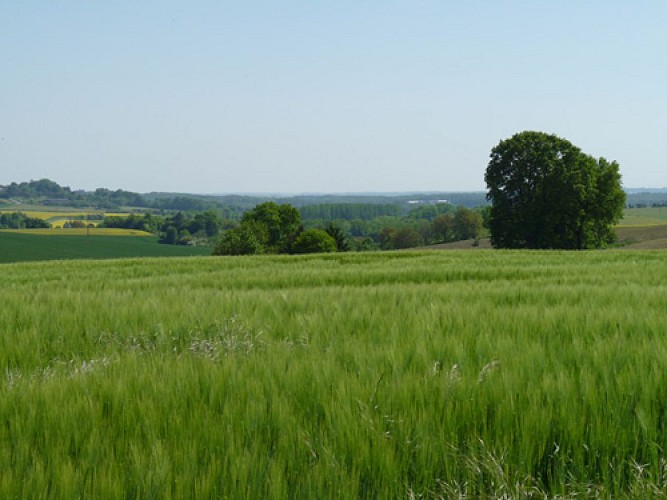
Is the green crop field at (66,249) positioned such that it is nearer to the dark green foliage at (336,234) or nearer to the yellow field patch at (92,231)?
the yellow field patch at (92,231)

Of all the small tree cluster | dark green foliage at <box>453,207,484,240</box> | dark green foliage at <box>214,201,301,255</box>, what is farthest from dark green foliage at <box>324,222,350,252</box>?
dark green foliage at <box>453,207,484,240</box>

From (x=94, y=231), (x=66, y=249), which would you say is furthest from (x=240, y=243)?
(x=94, y=231)

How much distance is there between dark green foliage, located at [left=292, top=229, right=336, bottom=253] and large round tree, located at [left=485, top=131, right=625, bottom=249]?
24131mm

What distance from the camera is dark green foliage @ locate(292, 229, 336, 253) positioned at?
65750 millimetres

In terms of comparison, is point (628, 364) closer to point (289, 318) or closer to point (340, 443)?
point (340, 443)

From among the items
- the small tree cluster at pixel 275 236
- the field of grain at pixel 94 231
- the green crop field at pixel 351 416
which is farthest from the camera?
the field of grain at pixel 94 231

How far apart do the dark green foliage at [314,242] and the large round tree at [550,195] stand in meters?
24.1

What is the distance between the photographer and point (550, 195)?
44.4 m

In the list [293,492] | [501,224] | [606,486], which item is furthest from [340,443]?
[501,224]

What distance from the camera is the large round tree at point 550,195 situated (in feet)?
144

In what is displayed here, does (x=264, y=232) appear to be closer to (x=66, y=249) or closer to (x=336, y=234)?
(x=336, y=234)

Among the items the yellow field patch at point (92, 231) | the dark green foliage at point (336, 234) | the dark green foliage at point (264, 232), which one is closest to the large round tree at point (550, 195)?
the dark green foliage at point (336, 234)

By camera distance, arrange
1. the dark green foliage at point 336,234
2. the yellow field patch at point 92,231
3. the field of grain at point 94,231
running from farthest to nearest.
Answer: the field of grain at point 94,231
the yellow field patch at point 92,231
the dark green foliage at point 336,234

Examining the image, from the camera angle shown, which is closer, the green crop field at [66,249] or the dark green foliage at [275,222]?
the dark green foliage at [275,222]
